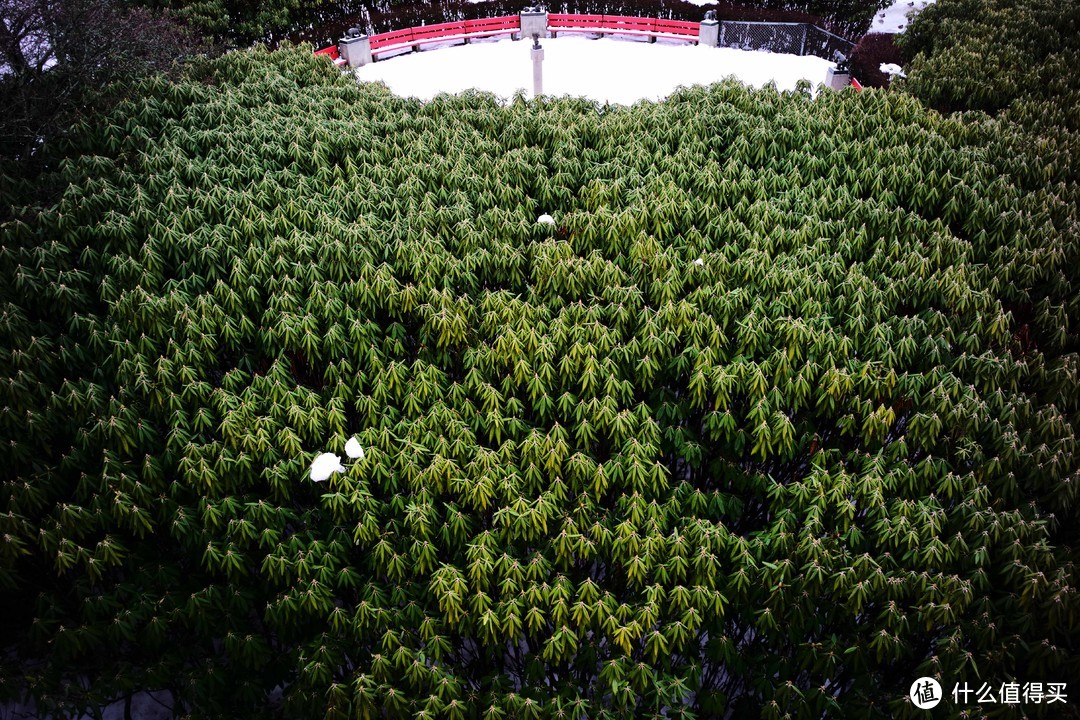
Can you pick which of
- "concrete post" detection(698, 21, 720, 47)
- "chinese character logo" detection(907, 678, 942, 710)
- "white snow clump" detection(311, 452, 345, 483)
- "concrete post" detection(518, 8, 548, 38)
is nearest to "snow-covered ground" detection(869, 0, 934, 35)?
"concrete post" detection(698, 21, 720, 47)

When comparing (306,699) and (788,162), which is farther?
(788,162)

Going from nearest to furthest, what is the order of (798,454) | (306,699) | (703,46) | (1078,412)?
(306,699), (1078,412), (798,454), (703,46)

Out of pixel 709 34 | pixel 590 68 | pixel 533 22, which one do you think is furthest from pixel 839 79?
pixel 533 22

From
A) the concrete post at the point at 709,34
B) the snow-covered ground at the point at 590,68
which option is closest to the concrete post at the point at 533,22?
the snow-covered ground at the point at 590,68

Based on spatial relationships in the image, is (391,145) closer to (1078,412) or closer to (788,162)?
(788,162)

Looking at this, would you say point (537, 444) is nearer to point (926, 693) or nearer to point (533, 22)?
point (926, 693)

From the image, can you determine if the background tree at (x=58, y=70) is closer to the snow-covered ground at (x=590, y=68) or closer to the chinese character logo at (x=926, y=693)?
the snow-covered ground at (x=590, y=68)

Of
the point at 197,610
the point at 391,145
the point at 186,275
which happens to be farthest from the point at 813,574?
the point at 391,145
